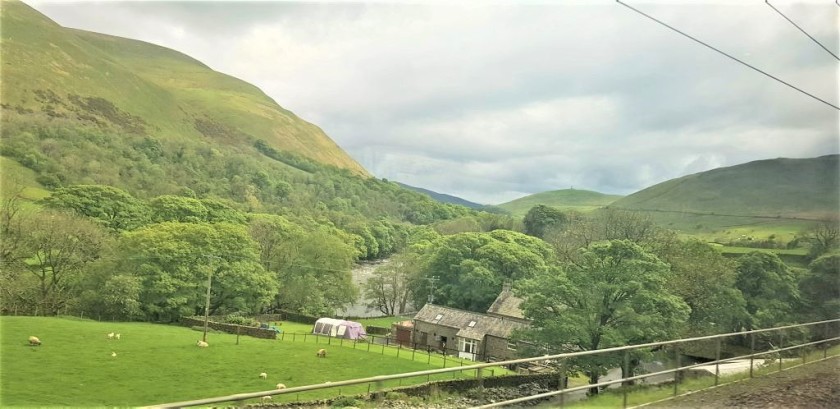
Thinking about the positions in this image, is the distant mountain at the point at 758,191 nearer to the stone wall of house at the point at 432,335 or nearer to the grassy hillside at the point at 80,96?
the stone wall of house at the point at 432,335

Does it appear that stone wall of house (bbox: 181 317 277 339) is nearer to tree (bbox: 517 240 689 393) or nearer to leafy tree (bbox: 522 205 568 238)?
tree (bbox: 517 240 689 393)

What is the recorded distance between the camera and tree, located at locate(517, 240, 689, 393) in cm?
2329

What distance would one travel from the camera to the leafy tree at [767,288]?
2623cm

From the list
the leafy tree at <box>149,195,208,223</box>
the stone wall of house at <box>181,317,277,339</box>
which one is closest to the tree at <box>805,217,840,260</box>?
the stone wall of house at <box>181,317,277,339</box>

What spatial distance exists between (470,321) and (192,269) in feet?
72.0

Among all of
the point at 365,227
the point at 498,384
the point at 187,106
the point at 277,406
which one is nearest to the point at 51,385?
the point at 277,406

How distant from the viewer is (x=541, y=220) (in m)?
76.9

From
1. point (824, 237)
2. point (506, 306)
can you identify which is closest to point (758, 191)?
point (824, 237)

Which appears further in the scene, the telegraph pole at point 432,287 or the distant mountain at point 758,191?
the telegraph pole at point 432,287

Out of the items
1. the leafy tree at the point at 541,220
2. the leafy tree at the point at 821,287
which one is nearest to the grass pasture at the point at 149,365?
the leafy tree at the point at 821,287

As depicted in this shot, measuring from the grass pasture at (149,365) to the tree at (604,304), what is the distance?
487 cm

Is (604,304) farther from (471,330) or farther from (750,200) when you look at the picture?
(750,200)

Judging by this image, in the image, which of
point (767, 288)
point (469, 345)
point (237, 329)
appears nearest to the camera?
point (767, 288)

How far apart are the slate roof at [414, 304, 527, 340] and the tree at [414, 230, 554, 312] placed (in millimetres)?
7279
